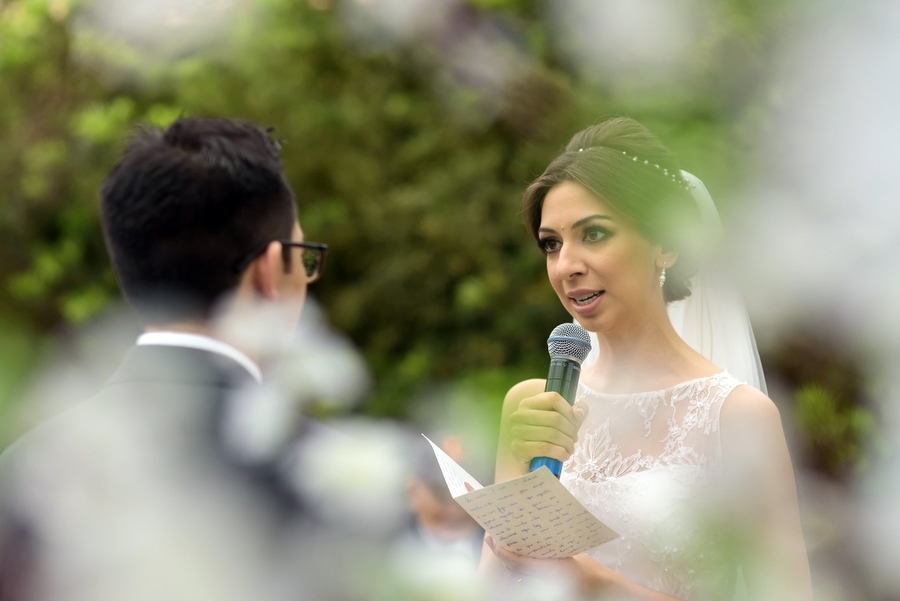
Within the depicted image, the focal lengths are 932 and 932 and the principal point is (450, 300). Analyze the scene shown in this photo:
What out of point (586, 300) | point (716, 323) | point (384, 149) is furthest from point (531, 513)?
point (384, 149)

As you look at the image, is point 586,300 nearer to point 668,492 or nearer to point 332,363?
point 668,492

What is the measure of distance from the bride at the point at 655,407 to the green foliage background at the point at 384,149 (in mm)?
1396

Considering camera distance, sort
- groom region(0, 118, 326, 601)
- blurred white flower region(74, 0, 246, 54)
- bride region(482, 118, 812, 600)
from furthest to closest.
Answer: blurred white flower region(74, 0, 246, 54), bride region(482, 118, 812, 600), groom region(0, 118, 326, 601)

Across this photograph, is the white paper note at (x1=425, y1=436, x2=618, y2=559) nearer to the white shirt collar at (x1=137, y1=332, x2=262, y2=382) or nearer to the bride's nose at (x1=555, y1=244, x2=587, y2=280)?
the white shirt collar at (x1=137, y1=332, x2=262, y2=382)

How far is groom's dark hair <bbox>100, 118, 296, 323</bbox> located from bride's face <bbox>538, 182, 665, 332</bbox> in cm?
69

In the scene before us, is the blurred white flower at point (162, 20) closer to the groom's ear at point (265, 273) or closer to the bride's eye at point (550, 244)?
the bride's eye at point (550, 244)

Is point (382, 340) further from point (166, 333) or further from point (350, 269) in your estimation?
point (166, 333)

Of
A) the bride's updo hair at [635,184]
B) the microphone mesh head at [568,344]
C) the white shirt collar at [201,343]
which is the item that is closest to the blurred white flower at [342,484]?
the white shirt collar at [201,343]

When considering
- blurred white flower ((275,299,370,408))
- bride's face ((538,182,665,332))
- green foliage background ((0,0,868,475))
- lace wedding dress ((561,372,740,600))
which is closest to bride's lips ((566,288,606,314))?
bride's face ((538,182,665,332))

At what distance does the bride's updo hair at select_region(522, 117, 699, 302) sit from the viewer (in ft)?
6.86

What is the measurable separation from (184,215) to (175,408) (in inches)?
14.0

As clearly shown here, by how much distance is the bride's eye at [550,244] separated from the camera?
2.13 metres

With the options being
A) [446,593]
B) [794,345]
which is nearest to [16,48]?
[794,345]

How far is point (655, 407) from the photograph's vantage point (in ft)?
7.09
